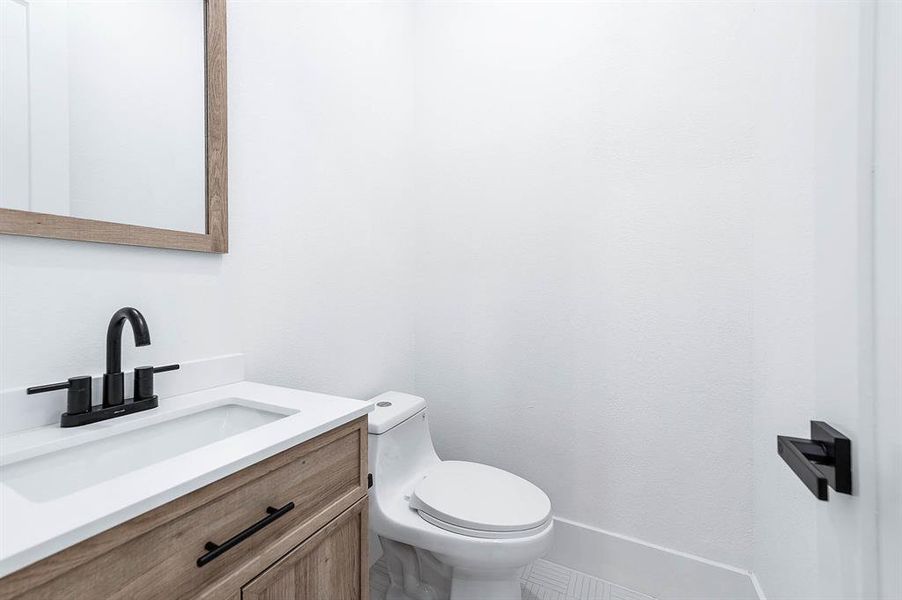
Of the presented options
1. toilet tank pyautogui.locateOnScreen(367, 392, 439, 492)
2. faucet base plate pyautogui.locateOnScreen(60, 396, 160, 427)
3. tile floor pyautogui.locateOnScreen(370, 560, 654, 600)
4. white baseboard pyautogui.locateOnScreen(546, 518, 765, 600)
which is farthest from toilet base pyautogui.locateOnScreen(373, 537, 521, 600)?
faucet base plate pyautogui.locateOnScreen(60, 396, 160, 427)

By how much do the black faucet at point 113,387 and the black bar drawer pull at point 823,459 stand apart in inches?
39.4

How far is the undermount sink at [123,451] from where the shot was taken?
2.02ft

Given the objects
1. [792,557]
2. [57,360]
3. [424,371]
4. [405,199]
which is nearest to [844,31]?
[792,557]

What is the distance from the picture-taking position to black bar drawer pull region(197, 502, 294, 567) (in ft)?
1.83

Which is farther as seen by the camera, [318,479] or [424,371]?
[424,371]

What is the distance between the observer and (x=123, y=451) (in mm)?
730

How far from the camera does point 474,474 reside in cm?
137

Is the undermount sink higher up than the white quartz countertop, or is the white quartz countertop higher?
the white quartz countertop

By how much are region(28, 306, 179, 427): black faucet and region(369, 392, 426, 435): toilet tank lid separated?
607 mm

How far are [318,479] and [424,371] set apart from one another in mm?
1060

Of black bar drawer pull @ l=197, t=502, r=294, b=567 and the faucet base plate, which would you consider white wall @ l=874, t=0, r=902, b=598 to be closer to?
black bar drawer pull @ l=197, t=502, r=294, b=567

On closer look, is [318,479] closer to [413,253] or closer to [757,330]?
[413,253]

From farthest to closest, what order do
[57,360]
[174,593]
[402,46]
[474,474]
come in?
[402,46] < [474,474] < [57,360] < [174,593]

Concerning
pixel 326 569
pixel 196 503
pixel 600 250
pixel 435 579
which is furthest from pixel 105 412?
pixel 600 250
